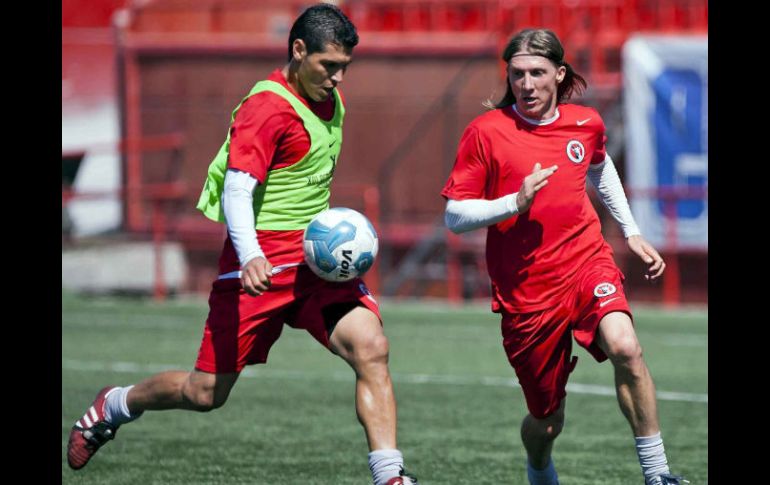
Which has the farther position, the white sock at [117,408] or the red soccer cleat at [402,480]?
the white sock at [117,408]

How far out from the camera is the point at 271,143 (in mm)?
6688

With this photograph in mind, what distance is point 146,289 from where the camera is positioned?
817 inches

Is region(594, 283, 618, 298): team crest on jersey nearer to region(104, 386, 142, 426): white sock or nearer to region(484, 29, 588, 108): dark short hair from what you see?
region(484, 29, 588, 108): dark short hair

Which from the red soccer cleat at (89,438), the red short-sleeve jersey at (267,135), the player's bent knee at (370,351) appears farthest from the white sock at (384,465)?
the red soccer cleat at (89,438)

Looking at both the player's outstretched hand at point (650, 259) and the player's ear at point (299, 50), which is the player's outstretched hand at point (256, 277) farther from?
the player's outstretched hand at point (650, 259)

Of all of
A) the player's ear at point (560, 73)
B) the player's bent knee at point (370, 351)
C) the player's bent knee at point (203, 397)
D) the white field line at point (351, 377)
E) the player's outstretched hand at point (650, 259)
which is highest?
the player's ear at point (560, 73)

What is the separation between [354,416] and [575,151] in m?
3.67

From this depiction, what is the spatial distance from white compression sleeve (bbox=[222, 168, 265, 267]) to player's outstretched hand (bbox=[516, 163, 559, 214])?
3.80 ft

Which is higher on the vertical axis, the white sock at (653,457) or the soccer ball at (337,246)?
the soccer ball at (337,246)

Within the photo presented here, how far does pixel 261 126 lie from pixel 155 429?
3326 millimetres

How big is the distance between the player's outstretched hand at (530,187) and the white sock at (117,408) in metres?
2.36

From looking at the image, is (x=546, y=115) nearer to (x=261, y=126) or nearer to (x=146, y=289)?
(x=261, y=126)

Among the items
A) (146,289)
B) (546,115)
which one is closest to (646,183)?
(146,289)

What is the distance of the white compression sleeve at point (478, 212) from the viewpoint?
6.46 meters
